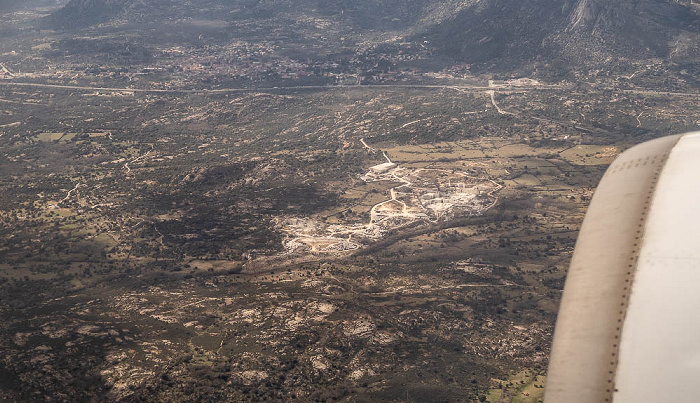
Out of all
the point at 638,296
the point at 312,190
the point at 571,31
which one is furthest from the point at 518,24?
the point at 638,296

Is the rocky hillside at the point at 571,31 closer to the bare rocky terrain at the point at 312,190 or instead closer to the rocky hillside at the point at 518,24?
the rocky hillside at the point at 518,24

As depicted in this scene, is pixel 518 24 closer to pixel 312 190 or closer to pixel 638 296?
pixel 312 190

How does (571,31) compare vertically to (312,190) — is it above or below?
above

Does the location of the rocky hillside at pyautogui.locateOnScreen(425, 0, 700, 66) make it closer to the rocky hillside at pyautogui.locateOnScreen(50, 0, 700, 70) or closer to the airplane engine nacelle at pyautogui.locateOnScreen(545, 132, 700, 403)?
the rocky hillside at pyautogui.locateOnScreen(50, 0, 700, 70)

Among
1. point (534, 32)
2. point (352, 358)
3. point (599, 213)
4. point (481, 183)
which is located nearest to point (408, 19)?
point (534, 32)

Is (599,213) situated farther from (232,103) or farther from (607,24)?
(607,24)

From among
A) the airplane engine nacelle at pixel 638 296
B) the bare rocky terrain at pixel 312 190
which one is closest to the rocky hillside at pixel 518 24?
the bare rocky terrain at pixel 312 190

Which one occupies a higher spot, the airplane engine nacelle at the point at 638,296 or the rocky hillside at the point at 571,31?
the airplane engine nacelle at the point at 638,296

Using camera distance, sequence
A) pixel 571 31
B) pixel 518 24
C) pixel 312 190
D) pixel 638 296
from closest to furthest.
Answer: pixel 638 296, pixel 312 190, pixel 571 31, pixel 518 24

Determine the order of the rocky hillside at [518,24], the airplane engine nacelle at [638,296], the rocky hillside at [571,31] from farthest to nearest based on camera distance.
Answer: the rocky hillside at [518,24] → the rocky hillside at [571,31] → the airplane engine nacelle at [638,296]

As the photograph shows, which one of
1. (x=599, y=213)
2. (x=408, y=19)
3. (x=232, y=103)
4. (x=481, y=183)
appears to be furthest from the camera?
(x=408, y=19)

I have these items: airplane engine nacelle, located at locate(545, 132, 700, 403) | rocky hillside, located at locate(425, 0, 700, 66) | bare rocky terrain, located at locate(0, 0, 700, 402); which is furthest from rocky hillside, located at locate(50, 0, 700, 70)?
airplane engine nacelle, located at locate(545, 132, 700, 403)
